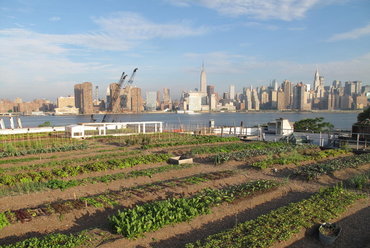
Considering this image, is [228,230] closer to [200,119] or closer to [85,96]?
[200,119]

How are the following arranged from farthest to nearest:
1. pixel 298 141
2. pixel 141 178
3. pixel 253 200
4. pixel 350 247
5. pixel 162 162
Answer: pixel 298 141 → pixel 162 162 → pixel 141 178 → pixel 253 200 → pixel 350 247

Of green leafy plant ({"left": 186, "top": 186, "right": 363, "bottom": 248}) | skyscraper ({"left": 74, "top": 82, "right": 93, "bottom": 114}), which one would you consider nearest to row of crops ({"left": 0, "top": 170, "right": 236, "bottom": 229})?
green leafy plant ({"left": 186, "top": 186, "right": 363, "bottom": 248})

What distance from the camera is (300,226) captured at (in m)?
6.72

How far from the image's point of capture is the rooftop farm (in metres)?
6.25

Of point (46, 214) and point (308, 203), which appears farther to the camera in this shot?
point (308, 203)

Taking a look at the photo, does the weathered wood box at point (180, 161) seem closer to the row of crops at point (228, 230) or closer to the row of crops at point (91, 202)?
the row of crops at point (91, 202)

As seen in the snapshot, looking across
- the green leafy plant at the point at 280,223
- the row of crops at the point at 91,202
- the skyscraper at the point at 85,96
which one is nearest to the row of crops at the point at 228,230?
the green leafy plant at the point at 280,223

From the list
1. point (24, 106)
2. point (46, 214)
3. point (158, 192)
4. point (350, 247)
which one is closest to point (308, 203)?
point (350, 247)

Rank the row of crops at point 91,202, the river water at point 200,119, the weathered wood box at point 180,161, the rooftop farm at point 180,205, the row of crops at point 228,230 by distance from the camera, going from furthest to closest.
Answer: the river water at point 200,119 → the weathered wood box at point 180,161 → the row of crops at point 91,202 → the rooftop farm at point 180,205 → the row of crops at point 228,230

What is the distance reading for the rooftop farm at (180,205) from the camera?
20.5ft

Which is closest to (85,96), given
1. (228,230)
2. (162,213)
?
(162,213)

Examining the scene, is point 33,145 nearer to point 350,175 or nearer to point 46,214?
point 46,214

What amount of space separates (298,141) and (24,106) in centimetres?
19459

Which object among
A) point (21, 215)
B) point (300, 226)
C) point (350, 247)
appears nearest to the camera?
point (350, 247)
